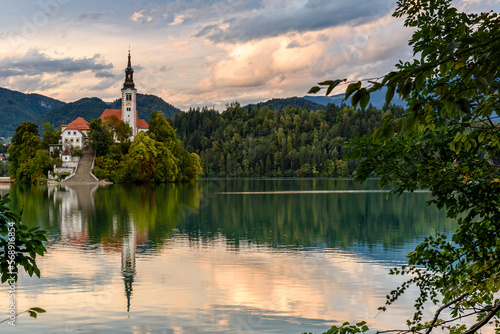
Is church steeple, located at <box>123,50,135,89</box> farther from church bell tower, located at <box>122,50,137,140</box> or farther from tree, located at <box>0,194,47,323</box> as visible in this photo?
tree, located at <box>0,194,47,323</box>

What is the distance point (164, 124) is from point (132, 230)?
2749 inches

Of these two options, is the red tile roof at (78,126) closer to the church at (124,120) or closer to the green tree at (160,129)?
the church at (124,120)

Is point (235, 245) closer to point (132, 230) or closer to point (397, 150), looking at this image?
point (132, 230)

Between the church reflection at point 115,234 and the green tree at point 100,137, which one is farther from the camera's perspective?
the green tree at point 100,137

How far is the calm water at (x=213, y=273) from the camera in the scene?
11.9m

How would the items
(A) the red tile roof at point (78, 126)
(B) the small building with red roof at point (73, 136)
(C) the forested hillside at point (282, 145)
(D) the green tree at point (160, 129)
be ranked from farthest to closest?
(C) the forested hillside at point (282, 145) < (A) the red tile roof at point (78, 126) < (B) the small building with red roof at point (73, 136) < (D) the green tree at point (160, 129)

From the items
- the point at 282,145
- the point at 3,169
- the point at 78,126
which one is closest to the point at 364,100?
the point at 78,126

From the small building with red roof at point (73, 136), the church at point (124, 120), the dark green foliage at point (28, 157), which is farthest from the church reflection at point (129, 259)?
the small building with red roof at point (73, 136)

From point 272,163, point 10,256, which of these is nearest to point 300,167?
point 272,163

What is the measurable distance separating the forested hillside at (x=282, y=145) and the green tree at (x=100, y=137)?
2745 inches

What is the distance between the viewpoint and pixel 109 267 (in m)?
17.7

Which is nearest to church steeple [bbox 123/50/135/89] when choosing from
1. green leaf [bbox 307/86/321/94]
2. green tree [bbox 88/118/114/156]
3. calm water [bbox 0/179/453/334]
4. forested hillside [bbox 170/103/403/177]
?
green tree [bbox 88/118/114/156]

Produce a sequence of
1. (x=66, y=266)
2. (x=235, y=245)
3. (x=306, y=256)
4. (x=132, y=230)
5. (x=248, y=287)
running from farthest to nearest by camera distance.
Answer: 1. (x=132, y=230)
2. (x=235, y=245)
3. (x=306, y=256)
4. (x=66, y=266)
5. (x=248, y=287)

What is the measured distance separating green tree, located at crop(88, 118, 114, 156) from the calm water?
57180 mm
